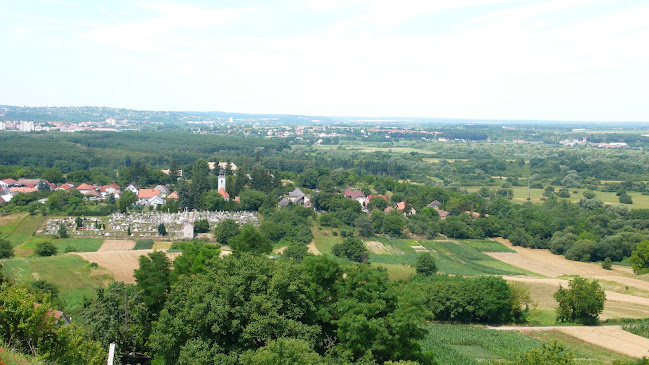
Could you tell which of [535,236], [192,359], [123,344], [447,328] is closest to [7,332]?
[192,359]

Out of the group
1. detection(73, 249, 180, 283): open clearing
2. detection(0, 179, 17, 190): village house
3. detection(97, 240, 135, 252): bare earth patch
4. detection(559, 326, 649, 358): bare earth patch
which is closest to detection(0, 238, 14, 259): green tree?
detection(73, 249, 180, 283): open clearing

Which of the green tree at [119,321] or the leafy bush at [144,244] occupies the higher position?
the green tree at [119,321]

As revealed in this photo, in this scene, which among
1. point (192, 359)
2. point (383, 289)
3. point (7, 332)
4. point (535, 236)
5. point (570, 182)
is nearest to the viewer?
point (7, 332)

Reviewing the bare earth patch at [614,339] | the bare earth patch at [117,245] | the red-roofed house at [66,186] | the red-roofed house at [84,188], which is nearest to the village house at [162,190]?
the red-roofed house at [84,188]

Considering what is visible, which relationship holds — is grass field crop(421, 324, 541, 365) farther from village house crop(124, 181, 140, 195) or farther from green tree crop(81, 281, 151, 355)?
village house crop(124, 181, 140, 195)

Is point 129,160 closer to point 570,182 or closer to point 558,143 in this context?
point 570,182

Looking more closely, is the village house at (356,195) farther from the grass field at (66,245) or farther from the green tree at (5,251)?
the green tree at (5,251)
